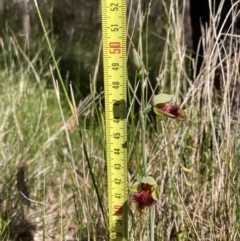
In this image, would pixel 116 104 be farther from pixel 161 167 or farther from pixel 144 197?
pixel 161 167

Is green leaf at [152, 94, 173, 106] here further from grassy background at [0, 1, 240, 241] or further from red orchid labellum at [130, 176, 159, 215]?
grassy background at [0, 1, 240, 241]

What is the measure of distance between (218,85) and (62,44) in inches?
106

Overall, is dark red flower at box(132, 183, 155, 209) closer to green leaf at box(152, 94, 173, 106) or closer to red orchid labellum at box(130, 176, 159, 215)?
red orchid labellum at box(130, 176, 159, 215)

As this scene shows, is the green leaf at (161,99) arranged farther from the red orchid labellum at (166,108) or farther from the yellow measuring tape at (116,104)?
the yellow measuring tape at (116,104)

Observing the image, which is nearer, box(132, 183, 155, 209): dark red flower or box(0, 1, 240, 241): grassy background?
box(132, 183, 155, 209): dark red flower

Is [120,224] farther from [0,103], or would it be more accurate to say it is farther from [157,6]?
[157,6]

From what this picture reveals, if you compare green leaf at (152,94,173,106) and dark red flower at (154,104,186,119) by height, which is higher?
green leaf at (152,94,173,106)

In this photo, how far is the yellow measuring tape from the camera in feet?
4.11

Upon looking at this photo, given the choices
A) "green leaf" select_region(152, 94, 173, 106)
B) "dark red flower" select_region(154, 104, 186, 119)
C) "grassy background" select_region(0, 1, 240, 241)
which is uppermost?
"green leaf" select_region(152, 94, 173, 106)

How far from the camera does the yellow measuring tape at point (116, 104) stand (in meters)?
1.25

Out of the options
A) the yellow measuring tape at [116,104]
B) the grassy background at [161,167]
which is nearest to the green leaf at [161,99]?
the yellow measuring tape at [116,104]

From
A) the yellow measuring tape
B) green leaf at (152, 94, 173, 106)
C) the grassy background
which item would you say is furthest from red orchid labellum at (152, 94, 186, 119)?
the grassy background

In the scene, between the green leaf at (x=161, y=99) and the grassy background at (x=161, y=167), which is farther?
the grassy background at (x=161, y=167)

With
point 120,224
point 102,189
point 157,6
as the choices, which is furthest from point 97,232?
point 157,6
